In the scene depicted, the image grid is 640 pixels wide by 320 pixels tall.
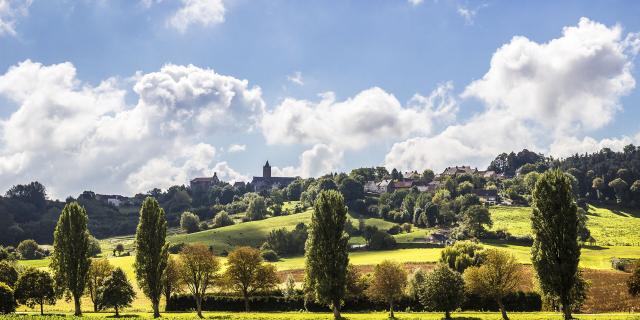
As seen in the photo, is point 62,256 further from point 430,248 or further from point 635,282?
point 430,248

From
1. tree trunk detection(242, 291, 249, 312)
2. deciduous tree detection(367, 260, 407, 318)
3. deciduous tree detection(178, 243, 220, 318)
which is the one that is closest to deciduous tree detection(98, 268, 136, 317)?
deciduous tree detection(178, 243, 220, 318)

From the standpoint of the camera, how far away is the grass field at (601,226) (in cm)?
15212

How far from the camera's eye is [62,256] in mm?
79125

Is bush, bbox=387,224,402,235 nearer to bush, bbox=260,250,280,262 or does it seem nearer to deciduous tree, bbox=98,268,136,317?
bush, bbox=260,250,280,262

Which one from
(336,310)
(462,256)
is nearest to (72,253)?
(336,310)

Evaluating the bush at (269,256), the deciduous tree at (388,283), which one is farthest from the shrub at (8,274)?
the bush at (269,256)

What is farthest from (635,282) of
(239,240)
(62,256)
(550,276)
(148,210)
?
(239,240)

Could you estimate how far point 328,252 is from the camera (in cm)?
6750

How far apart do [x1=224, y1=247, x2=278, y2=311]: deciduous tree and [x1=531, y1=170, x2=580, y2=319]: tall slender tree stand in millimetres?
45502

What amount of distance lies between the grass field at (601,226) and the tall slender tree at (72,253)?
11693cm

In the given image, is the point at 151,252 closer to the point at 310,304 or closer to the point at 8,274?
the point at 310,304

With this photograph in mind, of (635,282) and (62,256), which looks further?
(62,256)

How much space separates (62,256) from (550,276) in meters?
65.5

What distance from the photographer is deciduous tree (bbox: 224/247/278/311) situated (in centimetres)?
8825
